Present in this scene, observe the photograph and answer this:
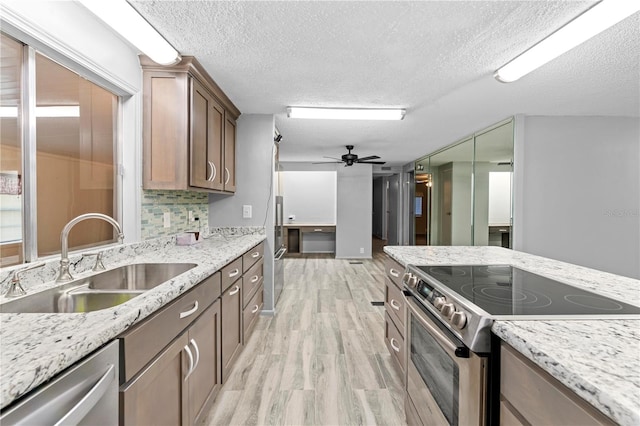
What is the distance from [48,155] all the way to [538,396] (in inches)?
87.7

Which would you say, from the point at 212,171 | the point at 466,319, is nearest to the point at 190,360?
the point at 466,319

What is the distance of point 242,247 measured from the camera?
7.48 ft

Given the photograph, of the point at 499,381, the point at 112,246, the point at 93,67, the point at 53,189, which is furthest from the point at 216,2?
the point at 499,381

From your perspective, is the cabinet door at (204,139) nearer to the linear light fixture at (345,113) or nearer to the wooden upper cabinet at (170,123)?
the wooden upper cabinet at (170,123)

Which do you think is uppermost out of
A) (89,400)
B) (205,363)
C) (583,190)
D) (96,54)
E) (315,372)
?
(96,54)

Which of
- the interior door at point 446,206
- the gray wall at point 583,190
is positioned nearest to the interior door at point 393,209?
the interior door at point 446,206

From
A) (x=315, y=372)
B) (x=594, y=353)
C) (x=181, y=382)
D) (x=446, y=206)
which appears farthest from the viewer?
(x=446, y=206)

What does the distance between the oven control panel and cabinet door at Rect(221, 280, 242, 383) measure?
1.19m

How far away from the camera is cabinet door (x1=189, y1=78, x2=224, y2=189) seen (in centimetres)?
214

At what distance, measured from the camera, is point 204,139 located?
235cm

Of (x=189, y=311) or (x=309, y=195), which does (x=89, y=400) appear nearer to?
(x=189, y=311)

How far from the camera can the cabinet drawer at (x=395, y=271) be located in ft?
6.10

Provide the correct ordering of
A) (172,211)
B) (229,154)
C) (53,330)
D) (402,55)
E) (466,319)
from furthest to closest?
(229,154), (172,211), (402,55), (466,319), (53,330)

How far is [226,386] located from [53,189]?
1598 mm
